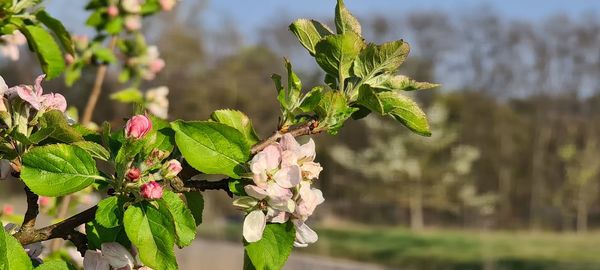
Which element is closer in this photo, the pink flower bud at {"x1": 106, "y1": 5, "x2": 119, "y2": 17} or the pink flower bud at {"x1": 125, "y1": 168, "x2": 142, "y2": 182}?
the pink flower bud at {"x1": 125, "y1": 168, "x2": 142, "y2": 182}

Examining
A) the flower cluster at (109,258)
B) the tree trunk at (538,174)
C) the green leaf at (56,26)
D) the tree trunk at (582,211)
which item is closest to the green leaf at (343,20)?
the flower cluster at (109,258)

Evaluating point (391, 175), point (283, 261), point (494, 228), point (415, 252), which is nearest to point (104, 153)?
point (283, 261)

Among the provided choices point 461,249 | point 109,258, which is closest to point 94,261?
point 109,258

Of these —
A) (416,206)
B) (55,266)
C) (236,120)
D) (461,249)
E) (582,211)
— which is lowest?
(461,249)

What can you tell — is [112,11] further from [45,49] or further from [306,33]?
[306,33]

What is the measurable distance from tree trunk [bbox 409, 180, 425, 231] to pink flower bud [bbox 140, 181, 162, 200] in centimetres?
1618

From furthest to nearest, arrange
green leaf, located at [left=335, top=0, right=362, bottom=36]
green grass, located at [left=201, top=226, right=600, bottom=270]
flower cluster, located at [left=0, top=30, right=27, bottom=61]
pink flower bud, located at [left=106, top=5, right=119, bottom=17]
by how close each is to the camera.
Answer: green grass, located at [left=201, top=226, right=600, bottom=270], pink flower bud, located at [left=106, top=5, right=119, bottom=17], flower cluster, located at [left=0, top=30, right=27, bottom=61], green leaf, located at [left=335, top=0, right=362, bottom=36]

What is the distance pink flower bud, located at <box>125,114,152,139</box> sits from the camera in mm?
549

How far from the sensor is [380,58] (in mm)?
606

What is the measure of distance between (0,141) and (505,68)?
51.4 ft

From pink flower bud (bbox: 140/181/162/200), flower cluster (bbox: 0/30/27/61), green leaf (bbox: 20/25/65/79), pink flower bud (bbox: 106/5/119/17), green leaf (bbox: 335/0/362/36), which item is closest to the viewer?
pink flower bud (bbox: 140/181/162/200)

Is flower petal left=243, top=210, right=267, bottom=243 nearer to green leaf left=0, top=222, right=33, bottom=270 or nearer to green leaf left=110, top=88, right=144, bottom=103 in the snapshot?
green leaf left=0, top=222, right=33, bottom=270

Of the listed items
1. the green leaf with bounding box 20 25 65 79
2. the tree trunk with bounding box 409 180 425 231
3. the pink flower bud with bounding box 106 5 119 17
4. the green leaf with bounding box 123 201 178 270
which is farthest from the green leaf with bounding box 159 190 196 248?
the tree trunk with bounding box 409 180 425 231

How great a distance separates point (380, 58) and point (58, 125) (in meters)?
0.24
